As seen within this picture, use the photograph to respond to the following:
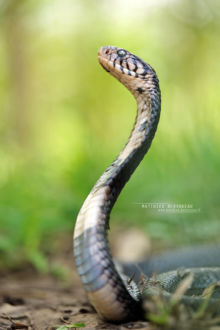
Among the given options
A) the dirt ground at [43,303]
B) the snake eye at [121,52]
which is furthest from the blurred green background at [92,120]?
the snake eye at [121,52]

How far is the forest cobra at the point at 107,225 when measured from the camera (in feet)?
7.42

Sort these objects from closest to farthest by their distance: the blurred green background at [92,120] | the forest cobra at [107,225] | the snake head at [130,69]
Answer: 1. the forest cobra at [107,225]
2. the snake head at [130,69]
3. the blurred green background at [92,120]

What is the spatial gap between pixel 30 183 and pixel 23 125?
12.4 meters

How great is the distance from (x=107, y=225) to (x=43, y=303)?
1.47 meters

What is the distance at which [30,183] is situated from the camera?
772 cm

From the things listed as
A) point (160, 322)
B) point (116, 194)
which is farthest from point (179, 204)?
point (160, 322)

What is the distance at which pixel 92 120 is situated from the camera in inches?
720

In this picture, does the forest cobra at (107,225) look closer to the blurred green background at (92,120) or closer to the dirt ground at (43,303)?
the dirt ground at (43,303)

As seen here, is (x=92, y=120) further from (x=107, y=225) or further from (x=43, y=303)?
(x=107, y=225)

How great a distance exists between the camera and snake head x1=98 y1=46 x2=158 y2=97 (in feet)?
9.00

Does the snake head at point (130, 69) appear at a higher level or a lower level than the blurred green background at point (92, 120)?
higher

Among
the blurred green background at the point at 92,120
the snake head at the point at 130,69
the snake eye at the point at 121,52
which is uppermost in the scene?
the snake eye at the point at 121,52

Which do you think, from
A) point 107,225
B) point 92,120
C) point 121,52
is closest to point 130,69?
point 121,52

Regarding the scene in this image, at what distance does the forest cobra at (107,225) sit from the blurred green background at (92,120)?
1120 millimetres
